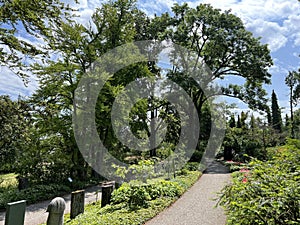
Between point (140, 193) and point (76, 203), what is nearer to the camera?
point (76, 203)

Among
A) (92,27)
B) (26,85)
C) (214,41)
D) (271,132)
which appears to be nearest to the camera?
(26,85)

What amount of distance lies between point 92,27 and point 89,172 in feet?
27.3

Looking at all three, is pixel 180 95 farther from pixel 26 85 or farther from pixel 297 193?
pixel 297 193

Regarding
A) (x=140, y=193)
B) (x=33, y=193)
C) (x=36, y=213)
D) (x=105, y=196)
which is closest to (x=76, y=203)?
(x=105, y=196)

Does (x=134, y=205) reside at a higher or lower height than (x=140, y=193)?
lower

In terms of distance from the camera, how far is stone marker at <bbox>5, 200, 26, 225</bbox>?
2.16 meters

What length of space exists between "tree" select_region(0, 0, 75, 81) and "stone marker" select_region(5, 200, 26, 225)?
5.05 meters

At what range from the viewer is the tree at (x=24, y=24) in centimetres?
591

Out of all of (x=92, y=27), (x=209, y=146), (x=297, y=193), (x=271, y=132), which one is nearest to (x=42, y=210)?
(x=297, y=193)

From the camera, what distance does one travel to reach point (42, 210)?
7992 millimetres

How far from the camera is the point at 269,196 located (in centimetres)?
280

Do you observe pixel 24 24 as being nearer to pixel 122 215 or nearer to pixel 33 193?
pixel 122 215

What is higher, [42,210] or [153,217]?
[153,217]

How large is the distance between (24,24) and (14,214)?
18.4 feet
